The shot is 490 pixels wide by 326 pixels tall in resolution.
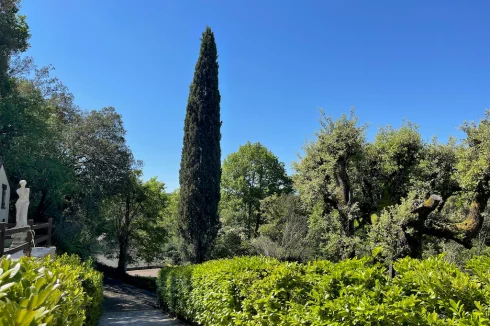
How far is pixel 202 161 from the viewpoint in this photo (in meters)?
18.7

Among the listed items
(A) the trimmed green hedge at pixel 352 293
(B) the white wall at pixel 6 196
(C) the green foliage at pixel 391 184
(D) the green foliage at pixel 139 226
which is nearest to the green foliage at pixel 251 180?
(D) the green foliage at pixel 139 226

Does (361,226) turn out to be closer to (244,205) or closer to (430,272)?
(430,272)

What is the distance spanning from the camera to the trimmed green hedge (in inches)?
89.3

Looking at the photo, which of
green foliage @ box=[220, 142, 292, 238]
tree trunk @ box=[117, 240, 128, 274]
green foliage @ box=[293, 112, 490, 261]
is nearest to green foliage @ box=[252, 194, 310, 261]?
green foliage @ box=[220, 142, 292, 238]

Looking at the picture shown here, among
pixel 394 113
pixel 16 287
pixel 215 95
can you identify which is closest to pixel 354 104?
pixel 394 113

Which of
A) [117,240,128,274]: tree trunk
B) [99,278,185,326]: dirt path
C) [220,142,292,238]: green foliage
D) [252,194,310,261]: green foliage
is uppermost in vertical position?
[220,142,292,238]: green foliage

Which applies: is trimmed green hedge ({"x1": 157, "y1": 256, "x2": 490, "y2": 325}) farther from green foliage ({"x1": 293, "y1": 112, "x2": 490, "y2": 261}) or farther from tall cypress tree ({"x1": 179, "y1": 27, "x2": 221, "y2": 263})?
tall cypress tree ({"x1": 179, "y1": 27, "x2": 221, "y2": 263})

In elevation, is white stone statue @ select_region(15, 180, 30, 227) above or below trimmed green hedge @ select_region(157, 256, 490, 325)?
above

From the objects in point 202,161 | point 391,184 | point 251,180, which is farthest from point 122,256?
point 391,184

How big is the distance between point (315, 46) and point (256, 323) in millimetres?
10439

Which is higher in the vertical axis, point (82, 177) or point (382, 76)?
point (382, 76)

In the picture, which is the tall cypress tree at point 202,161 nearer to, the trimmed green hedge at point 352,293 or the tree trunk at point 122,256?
the tree trunk at point 122,256

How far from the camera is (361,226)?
1267cm

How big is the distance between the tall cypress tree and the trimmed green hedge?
12443mm
